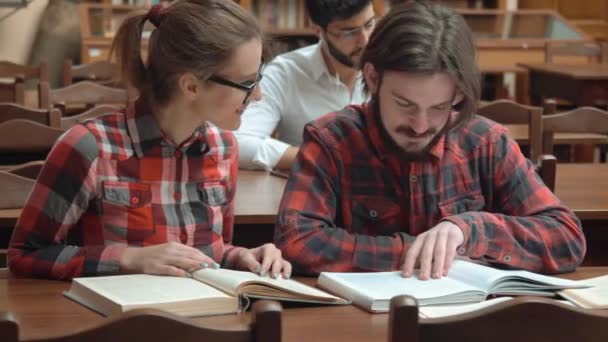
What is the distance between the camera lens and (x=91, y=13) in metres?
7.54

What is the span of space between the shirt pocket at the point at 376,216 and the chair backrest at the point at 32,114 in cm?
169

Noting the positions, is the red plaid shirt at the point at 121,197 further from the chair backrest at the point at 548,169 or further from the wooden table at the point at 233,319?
the chair backrest at the point at 548,169

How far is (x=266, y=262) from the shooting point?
1760 mm

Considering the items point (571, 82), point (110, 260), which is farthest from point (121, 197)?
point (571, 82)

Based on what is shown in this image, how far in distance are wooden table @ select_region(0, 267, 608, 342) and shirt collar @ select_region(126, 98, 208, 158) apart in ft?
1.03

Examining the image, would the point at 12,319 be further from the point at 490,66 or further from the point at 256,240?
the point at 490,66

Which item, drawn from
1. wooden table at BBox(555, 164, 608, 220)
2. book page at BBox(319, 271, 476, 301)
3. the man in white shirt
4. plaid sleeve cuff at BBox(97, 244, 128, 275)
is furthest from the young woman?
the man in white shirt

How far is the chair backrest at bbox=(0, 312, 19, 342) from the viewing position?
41.1 inches

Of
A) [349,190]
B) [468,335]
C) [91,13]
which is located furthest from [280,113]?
[91,13]

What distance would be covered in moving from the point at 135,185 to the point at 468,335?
0.87m

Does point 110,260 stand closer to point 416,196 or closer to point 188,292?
point 188,292

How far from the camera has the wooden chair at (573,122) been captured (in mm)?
3756

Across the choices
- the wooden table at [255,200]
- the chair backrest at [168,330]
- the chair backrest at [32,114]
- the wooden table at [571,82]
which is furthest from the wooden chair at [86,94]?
the chair backrest at [168,330]

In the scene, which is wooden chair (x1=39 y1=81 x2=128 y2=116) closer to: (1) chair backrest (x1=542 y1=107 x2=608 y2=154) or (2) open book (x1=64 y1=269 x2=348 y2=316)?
(1) chair backrest (x1=542 y1=107 x2=608 y2=154)
